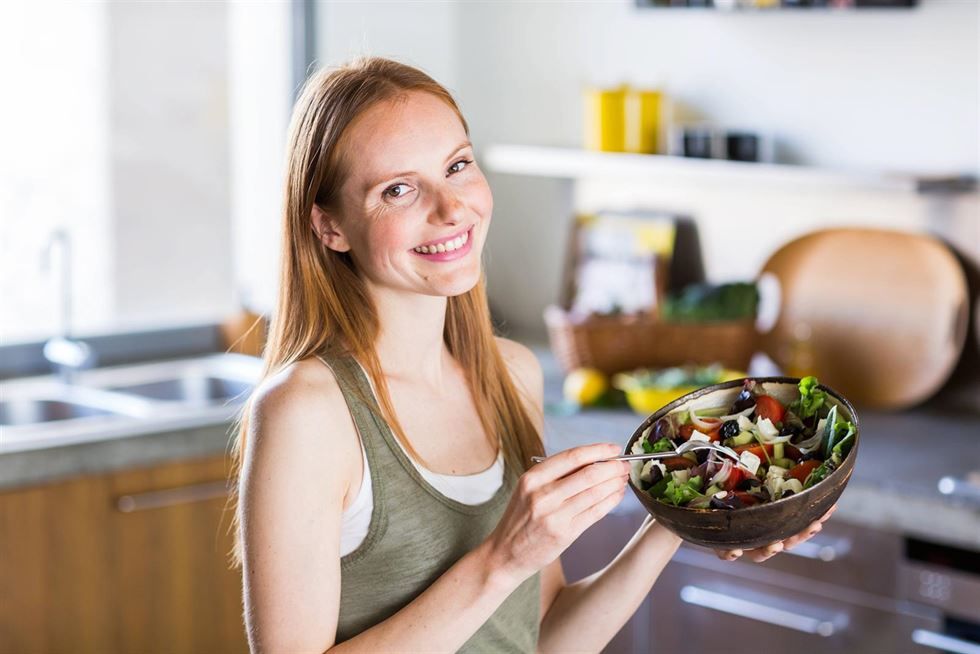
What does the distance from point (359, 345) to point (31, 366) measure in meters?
2.19

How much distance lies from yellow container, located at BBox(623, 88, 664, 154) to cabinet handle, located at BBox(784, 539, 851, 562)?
50.0 inches

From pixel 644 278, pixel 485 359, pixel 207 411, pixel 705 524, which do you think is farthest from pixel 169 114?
pixel 705 524

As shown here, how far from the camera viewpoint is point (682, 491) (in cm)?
138

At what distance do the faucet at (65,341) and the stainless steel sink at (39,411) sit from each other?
86mm

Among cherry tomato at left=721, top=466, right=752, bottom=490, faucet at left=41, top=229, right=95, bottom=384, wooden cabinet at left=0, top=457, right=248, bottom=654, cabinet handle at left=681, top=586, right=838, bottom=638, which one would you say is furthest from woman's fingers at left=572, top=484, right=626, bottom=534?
faucet at left=41, top=229, right=95, bottom=384

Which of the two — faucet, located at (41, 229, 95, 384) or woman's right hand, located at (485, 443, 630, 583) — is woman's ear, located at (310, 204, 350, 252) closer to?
woman's right hand, located at (485, 443, 630, 583)

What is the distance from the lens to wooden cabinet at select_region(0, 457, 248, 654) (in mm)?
2777

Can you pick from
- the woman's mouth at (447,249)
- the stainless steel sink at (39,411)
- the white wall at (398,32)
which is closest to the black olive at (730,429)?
the woman's mouth at (447,249)

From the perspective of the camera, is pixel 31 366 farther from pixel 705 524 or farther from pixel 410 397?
pixel 705 524

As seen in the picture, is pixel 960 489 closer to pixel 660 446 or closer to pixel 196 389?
pixel 660 446

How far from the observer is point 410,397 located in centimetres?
161

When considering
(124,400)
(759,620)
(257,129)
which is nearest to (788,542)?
(759,620)

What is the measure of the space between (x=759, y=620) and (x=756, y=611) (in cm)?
2

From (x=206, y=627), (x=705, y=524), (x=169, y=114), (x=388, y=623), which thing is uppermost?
(x=169, y=114)
